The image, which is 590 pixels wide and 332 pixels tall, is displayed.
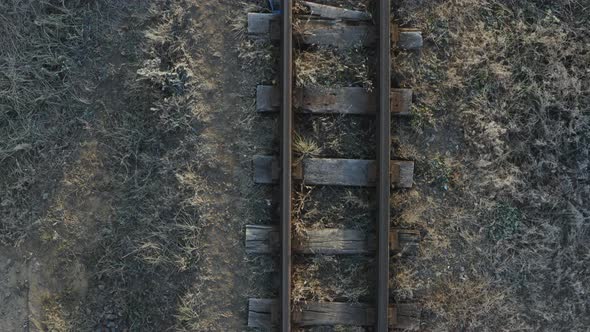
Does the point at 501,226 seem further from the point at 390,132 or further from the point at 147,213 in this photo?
the point at 147,213

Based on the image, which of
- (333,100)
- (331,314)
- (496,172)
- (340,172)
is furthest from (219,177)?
(496,172)

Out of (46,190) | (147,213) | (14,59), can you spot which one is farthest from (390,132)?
(14,59)

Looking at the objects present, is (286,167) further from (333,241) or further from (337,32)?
(337,32)

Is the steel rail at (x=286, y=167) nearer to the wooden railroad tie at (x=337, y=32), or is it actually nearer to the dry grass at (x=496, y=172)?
the wooden railroad tie at (x=337, y=32)

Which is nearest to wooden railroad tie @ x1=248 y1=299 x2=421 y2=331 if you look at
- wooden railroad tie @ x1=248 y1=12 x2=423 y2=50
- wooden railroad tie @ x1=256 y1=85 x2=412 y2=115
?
wooden railroad tie @ x1=256 y1=85 x2=412 y2=115

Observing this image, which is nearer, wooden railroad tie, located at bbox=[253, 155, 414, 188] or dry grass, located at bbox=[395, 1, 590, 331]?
wooden railroad tie, located at bbox=[253, 155, 414, 188]

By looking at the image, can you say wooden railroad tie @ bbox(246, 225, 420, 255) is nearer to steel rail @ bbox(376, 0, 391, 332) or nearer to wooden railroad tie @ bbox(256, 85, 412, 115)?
steel rail @ bbox(376, 0, 391, 332)
